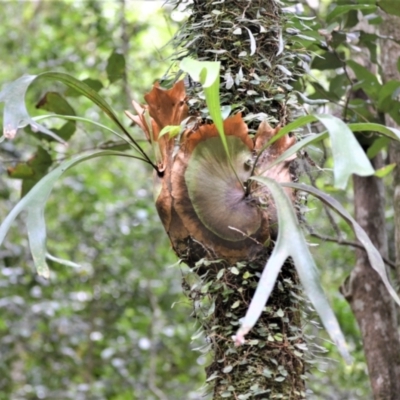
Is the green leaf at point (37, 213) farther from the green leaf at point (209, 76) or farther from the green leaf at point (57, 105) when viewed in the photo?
the green leaf at point (57, 105)

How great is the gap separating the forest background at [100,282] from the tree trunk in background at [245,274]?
1.72m

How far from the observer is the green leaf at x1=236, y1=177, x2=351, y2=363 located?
0.72 metres

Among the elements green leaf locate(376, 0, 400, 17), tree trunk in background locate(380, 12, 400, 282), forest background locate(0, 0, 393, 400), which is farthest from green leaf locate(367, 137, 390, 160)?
forest background locate(0, 0, 393, 400)

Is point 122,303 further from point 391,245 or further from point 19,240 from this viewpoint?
point 391,245

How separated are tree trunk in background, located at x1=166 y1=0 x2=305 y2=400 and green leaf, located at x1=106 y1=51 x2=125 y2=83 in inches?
24.7

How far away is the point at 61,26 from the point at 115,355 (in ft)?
6.48

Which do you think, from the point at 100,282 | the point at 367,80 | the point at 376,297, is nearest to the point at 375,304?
the point at 376,297

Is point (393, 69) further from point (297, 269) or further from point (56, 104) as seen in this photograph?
point (297, 269)

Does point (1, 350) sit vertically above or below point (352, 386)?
above

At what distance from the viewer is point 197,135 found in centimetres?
95

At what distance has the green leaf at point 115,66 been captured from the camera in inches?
68.8

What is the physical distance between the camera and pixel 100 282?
3471 millimetres

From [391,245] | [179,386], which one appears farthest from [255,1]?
[179,386]

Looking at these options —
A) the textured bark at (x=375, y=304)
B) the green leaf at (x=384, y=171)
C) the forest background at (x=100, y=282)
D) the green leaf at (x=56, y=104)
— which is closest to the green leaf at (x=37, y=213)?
the green leaf at (x=384, y=171)
